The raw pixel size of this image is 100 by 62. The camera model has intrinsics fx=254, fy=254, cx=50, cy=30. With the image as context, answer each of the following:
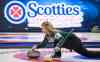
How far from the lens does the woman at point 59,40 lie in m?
3.35

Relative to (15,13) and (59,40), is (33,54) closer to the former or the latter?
(59,40)

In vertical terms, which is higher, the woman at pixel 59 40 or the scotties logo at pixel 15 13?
the scotties logo at pixel 15 13

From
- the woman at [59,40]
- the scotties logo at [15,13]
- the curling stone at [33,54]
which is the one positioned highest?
the scotties logo at [15,13]

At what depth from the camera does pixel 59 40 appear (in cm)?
335

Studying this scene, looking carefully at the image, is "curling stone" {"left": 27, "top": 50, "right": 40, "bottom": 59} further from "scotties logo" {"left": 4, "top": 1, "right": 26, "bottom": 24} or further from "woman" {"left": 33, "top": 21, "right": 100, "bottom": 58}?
"scotties logo" {"left": 4, "top": 1, "right": 26, "bottom": 24}

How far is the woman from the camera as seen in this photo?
3354 millimetres

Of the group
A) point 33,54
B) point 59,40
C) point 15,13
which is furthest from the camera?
point 15,13

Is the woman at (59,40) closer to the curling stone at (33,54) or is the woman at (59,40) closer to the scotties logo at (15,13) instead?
the curling stone at (33,54)

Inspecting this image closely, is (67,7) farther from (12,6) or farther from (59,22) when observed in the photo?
(12,6)

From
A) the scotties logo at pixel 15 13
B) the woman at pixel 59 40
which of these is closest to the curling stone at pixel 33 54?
the woman at pixel 59 40

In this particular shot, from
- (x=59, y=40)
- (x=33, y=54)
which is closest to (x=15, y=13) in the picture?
(x=33, y=54)

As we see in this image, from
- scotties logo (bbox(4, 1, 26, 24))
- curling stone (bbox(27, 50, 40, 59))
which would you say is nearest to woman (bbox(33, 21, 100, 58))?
curling stone (bbox(27, 50, 40, 59))

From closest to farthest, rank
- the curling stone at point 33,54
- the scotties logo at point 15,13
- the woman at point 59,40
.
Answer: the woman at point 59,40 → the curling stone at point 33,54 → the scotties logo at point 15,13

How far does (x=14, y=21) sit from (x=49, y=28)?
2.40 m
